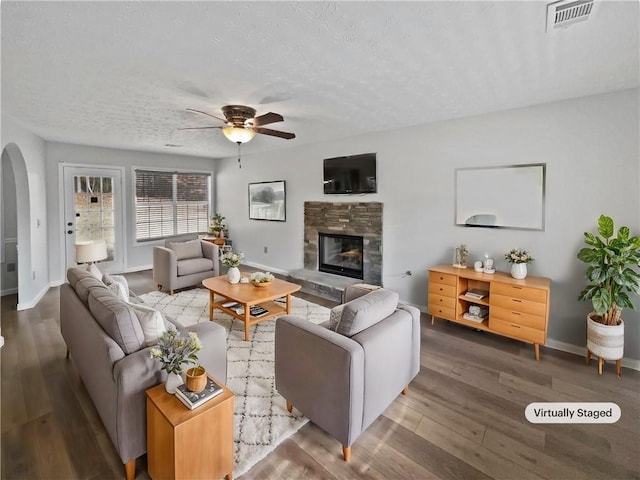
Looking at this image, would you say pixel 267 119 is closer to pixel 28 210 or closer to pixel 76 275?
pixel 76 275

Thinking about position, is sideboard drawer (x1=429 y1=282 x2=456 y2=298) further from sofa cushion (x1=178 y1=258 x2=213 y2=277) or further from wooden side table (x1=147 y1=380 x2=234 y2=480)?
sofa cushion (x1=178 y1=258 x2=213 y2=277)

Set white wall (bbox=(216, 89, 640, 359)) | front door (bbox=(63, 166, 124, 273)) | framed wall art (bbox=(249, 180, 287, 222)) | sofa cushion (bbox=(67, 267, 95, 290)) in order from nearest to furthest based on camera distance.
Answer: sofa cushion (bbox=(67, 267, 95, 290)), white wall (bbox=(216, 89, 640, 359)), front door (bbox=(63, 166, 124, 273)), framed wall art (bbox=(249, 180, 287, 222))

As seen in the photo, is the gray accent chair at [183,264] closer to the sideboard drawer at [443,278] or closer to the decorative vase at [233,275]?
the decorative vase at [233,275]

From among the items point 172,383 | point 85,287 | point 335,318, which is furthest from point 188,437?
point 85,287

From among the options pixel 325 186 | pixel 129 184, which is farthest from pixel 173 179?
pixel 325 186

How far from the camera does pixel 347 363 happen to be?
5.88ft

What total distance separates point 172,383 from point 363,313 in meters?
1.15

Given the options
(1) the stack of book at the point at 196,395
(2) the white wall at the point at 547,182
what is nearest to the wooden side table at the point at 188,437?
(1) the stack of book at the point at 196,395

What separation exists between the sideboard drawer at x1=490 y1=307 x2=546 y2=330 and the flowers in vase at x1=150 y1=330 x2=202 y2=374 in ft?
9.79

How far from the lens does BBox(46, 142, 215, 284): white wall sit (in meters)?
5.54

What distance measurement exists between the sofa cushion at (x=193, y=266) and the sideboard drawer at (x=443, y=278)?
11.8 feet

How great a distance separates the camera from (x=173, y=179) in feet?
23.6

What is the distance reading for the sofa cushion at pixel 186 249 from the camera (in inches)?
212

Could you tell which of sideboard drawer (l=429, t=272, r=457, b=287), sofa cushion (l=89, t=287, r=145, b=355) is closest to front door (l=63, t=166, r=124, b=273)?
sofa cushion (l=89, t=287, r=145, b=355)
